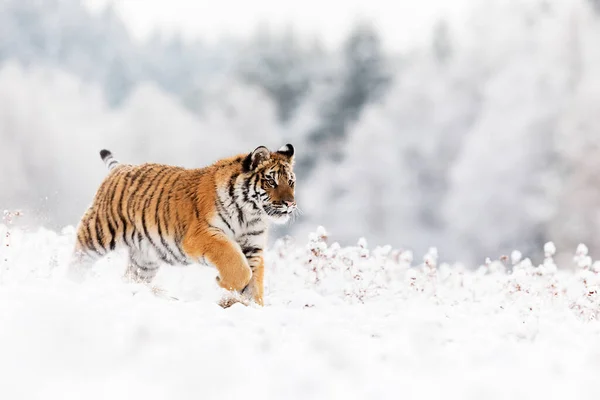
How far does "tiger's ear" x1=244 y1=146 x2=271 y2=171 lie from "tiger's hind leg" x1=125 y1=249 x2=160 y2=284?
1691 millimetres

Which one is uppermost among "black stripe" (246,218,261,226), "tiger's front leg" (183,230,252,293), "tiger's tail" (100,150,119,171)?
"tiger's tail" (100,150,119,171)

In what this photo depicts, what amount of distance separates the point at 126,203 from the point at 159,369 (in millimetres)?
4053

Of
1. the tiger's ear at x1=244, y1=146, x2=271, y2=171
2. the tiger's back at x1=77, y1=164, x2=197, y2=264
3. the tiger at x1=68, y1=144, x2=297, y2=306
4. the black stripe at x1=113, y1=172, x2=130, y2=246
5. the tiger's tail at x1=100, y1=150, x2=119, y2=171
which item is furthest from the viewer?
the tiger's tail at x1=100, y1=150, x2=119, y2=171

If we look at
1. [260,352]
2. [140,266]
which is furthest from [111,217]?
[260,352]

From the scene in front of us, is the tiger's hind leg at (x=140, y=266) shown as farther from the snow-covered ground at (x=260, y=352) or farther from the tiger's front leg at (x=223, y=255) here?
the snow-covered ground at (x=260, y=352)

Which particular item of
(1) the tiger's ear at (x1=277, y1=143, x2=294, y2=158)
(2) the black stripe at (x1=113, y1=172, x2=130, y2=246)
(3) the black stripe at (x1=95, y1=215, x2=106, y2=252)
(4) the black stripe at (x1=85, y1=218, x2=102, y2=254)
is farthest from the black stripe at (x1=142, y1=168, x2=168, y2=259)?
(1) the tiger's ear at (x1=277, y1=143, x2=294, y2=158)

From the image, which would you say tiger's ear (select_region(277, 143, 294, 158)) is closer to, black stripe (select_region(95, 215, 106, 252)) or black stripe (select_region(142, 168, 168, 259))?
black stripe (select_region(142, 168, 168, 259))

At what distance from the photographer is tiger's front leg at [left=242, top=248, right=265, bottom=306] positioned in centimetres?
543

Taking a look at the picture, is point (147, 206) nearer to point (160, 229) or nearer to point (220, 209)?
point (160, 229)

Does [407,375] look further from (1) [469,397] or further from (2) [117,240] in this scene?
(2) [117,240]

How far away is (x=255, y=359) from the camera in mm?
2803

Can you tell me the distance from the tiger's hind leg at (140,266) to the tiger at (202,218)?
0.01m

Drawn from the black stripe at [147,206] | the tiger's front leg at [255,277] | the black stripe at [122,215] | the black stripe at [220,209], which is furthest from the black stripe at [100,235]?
the tiger's front leg at [255,277]

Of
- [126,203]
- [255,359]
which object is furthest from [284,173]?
[255,359]
